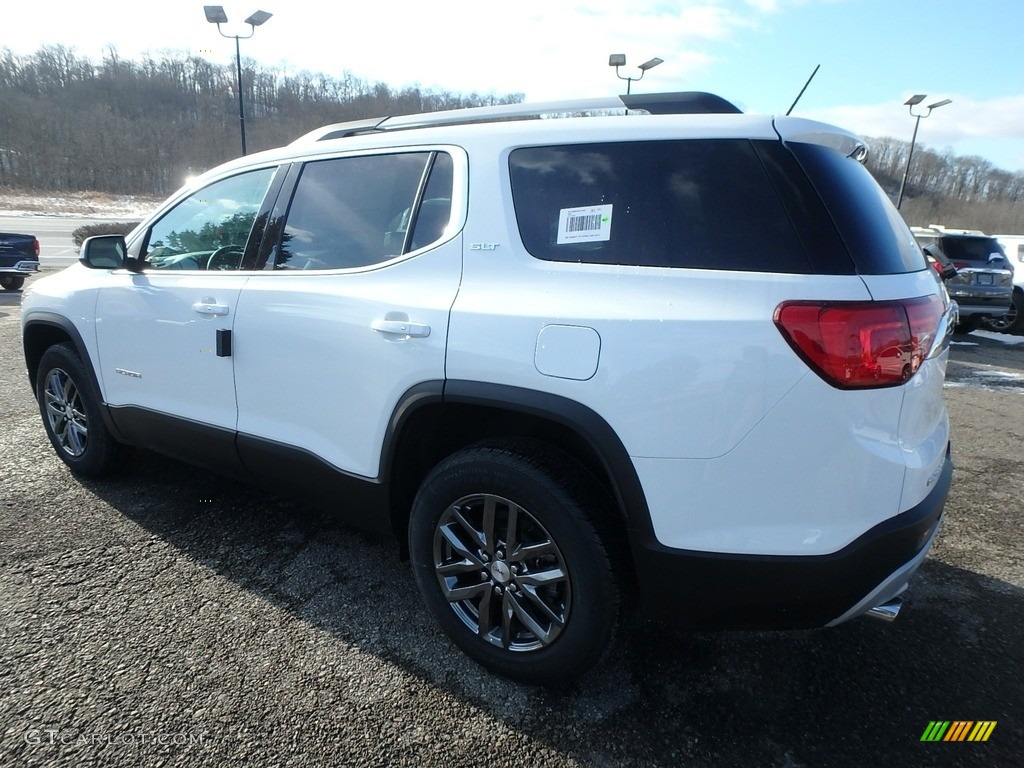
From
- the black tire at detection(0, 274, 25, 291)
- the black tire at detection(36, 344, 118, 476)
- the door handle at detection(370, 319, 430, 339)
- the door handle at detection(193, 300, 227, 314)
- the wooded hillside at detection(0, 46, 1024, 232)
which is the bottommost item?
the black tire at detection(0, 274, 25, 291)

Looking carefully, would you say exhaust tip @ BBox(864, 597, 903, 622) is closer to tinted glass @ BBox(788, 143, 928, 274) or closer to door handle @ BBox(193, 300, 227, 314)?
tinted glass @ BBox(788, 143, 928, 274)

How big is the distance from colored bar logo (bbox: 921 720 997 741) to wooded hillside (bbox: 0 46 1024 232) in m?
45.5

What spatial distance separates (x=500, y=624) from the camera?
7.38 ft

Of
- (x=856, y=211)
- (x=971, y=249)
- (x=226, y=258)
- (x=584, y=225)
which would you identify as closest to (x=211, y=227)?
(x=226, y=258)

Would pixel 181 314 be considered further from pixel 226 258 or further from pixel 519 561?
pixel 519 561

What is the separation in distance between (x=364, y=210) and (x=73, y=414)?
7.99 feet

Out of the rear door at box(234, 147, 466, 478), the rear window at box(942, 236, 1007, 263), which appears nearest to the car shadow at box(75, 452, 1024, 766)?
the rear door at box(234, 147, 466, 478)

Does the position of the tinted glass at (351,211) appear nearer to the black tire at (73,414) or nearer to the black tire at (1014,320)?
the black tire at (73,414)

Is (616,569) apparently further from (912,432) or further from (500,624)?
(912,432)

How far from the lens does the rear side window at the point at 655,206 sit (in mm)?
1767

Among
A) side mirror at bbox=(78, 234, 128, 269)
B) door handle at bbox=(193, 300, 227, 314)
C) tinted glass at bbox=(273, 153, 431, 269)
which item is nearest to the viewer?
tinted glass at bbox=(273, 153, 431, 269)

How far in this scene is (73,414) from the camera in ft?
12.4

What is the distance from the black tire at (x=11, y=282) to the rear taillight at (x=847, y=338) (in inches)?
628

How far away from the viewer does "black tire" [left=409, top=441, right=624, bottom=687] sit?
1956mm
